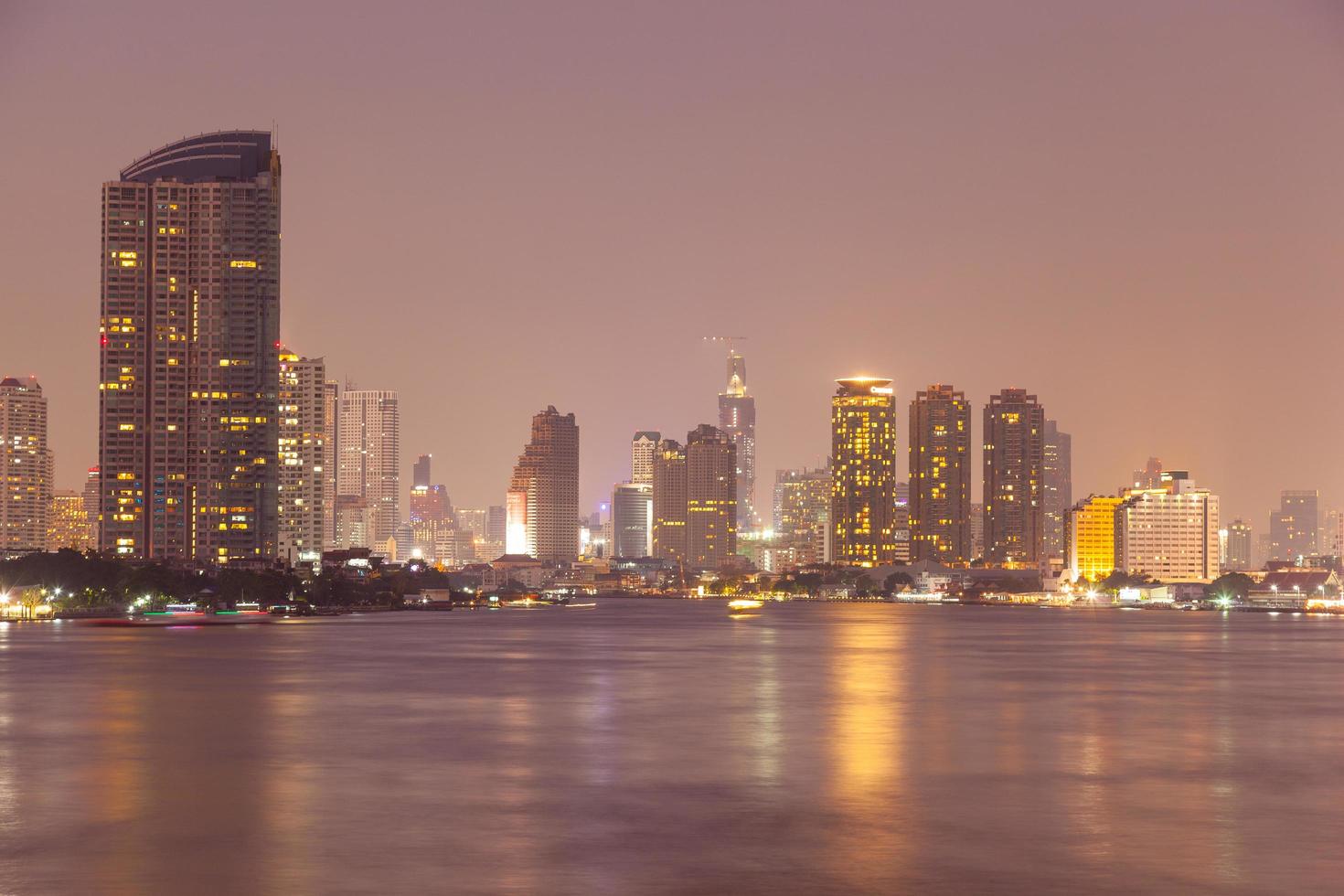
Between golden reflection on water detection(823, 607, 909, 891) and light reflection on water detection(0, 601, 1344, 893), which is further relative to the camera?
golden reflection on water detection(823, 607, 909, 891)

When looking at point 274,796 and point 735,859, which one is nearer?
point 735,859

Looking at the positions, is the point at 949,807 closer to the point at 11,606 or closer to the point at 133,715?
the point at 133,715

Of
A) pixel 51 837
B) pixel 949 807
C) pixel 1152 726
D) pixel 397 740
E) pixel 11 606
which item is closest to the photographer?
pixel 51 837

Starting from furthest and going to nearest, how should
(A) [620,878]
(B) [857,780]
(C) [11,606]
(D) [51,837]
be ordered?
(C) [11,606], (B) [857,780], (D) [51,837], (A) [620,878]

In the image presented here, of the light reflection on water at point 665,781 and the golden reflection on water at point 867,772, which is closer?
the light reflection on water at point 665,781

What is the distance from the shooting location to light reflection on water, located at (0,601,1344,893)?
1144 inches

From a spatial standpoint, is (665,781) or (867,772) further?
(867,772)

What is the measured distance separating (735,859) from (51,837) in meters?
12.9

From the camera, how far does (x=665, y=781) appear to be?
40.9m

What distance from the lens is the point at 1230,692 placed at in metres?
73.6

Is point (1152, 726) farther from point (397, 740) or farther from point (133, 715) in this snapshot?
point (133, 715)

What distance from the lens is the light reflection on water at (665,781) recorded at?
29.0 metres

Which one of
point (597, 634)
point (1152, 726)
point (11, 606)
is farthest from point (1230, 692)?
point (11, 606)

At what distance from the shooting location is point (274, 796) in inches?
1475
